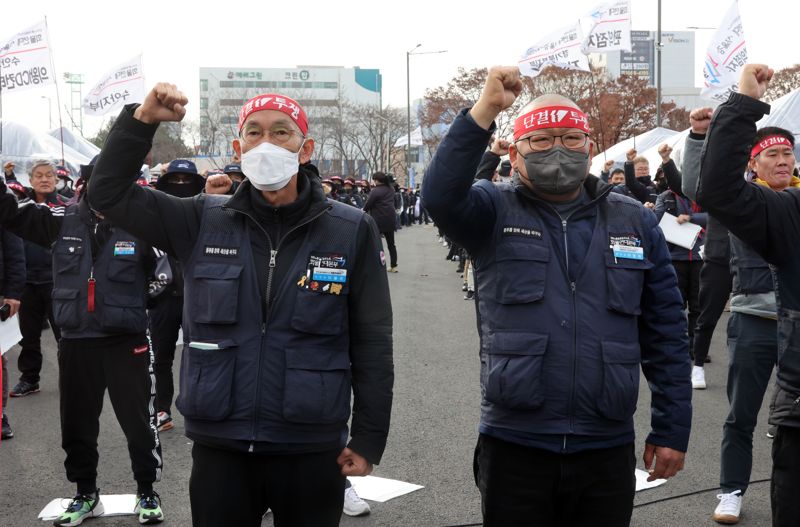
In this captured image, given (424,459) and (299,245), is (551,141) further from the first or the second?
(424,459)

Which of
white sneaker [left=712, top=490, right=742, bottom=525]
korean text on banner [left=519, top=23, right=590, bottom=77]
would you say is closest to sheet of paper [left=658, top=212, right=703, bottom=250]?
white sneaker [left=712, top=490, right=742, bottom=525]

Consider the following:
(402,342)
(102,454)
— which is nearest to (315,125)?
(402,342)

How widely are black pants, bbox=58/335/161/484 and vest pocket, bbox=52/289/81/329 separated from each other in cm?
11

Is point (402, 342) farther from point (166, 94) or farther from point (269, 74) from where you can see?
point (269, 74)

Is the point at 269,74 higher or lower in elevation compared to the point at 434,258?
higher

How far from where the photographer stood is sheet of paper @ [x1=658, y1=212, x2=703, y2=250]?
8.99 metres

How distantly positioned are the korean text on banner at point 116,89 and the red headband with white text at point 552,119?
15.4 meters

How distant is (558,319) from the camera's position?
296cm

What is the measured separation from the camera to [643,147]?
23.3 meters

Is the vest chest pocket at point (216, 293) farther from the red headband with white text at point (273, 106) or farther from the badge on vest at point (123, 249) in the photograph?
the badge on vest at point (123, 249)

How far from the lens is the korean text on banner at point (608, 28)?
20359 millimetres

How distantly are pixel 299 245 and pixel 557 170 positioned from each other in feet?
3.18

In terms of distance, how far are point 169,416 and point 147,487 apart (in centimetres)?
211

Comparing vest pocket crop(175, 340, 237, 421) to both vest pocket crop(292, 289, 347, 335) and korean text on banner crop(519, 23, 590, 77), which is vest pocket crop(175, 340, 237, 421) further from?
korean text on banner crop(519, 23, 590, 77)
